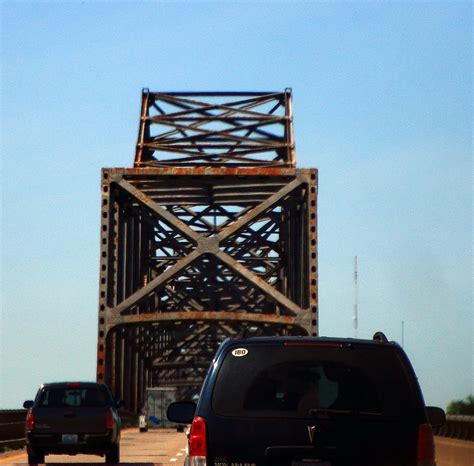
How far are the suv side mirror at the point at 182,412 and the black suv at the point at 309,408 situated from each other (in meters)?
1.09

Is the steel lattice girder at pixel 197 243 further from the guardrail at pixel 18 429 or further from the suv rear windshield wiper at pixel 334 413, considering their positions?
the suv rear windshield wiper at pixel 334 413

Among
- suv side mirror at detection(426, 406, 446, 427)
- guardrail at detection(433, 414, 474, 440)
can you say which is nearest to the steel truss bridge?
guardrail at detection(433, 414, 474, 440)

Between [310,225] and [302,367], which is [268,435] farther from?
[310,225]

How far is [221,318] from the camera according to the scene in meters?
45.8

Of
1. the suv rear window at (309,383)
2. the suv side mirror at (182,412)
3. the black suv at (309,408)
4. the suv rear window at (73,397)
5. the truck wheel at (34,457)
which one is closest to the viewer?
the black suv at (309,408)

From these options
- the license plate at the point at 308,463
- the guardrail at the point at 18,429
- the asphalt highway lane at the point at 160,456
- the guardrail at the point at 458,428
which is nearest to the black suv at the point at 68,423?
the asphalt highway lane at the point at 160,456

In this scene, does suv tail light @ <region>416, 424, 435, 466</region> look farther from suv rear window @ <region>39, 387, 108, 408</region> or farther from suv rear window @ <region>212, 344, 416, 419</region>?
suv rear window @ <region>39, 387, 108, 408</region>

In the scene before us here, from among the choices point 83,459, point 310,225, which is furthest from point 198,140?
point 83,459

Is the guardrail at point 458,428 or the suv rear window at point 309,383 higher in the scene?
the suv rear window at point 309,383

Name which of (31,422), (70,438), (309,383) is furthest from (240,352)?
(31,422)

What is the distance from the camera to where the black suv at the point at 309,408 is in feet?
29.0

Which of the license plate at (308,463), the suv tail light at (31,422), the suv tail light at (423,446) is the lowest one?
the suv tail light at (31,422)

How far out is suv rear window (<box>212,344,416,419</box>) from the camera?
29.4ft

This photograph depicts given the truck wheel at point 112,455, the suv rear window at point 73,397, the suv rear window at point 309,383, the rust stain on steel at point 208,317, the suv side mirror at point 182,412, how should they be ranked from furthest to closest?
the rust stain on steel at point 208,317 < the truck wheel at point 112,455 < the suv rear window at point 73,397 < the suv side mirror at point 182,412 < the suv rear window at point 309,383
